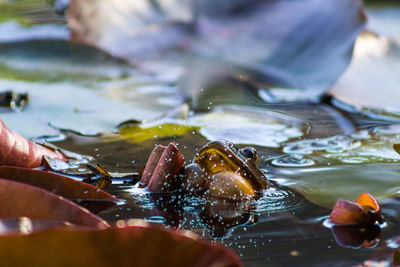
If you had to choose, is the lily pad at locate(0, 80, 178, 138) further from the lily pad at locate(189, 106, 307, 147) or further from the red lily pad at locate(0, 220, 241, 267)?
the red lily pad at locate(0, 220, 241, 267)

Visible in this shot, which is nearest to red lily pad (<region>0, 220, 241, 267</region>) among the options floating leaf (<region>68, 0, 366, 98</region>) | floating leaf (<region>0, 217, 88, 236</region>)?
floating leaf (<region>0, 217, 88, 236</region>)

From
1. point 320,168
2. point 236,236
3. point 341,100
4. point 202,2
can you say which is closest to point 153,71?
point 202,2

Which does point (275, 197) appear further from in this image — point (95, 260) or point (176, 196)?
point (95, 260)

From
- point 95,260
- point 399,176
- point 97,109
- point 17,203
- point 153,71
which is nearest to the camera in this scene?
point 95,260

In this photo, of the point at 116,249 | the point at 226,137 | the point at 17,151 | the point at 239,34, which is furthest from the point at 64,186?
the point at 239,34

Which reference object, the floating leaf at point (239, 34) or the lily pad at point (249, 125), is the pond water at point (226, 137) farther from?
the floating leaf at point (239, 34)
